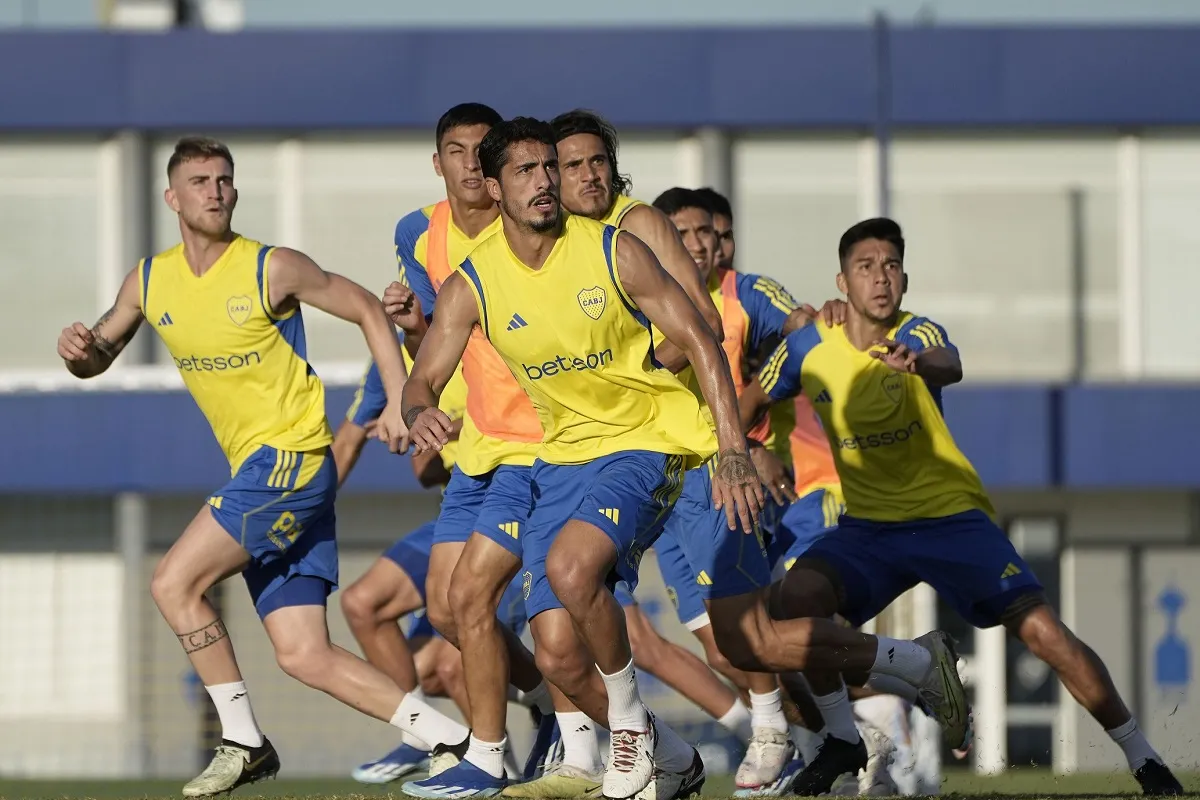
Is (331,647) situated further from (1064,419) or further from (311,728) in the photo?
(1064,419)

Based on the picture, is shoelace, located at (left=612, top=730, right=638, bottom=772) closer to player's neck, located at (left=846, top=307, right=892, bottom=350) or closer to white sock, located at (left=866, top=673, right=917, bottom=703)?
white sock, located at (left=866, top=673, right=917, bottom=703)

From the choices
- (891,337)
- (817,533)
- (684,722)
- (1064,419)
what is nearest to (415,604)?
(817,533)

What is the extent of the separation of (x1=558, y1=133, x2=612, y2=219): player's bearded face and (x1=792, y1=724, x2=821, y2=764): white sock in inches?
112

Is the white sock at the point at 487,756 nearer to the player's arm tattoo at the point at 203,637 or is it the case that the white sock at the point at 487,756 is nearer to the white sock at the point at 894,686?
the player's arm tattoo at the point at 203,637

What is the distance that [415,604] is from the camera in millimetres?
9586

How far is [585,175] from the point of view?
811 centimetres

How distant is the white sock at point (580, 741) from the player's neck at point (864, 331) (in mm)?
2337

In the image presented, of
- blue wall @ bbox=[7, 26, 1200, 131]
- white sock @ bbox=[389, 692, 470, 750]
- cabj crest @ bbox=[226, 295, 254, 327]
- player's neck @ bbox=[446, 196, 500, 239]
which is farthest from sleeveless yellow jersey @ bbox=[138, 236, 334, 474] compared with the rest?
blue wall @ bbox=[7, 26, 1200, 131]

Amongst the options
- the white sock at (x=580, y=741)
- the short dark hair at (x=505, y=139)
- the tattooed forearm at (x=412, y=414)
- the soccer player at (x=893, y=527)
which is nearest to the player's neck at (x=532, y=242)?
the short dark hair at (x=505, y=139)

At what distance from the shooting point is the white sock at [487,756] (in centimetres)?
770

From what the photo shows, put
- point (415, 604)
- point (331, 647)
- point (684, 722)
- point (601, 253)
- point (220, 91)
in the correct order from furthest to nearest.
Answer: point (220, 91) → point (684, 722) → point (415, 604) → point (331, 647) → point (601, 253)

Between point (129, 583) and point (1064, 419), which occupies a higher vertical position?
point (1064, 419)

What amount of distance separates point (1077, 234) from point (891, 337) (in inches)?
528

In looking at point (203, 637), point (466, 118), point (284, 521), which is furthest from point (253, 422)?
point (466, 118)
